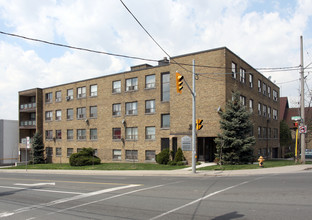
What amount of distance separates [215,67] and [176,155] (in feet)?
28.6

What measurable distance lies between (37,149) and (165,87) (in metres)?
23.6

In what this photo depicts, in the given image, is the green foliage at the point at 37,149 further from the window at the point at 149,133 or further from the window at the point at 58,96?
the window at the point at 149,133

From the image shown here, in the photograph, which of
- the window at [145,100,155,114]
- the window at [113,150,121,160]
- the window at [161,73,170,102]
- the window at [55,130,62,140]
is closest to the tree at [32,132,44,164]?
the window at [55,130,62,140]

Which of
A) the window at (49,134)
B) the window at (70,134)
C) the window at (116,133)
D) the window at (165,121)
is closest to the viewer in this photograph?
the window at (165,121)

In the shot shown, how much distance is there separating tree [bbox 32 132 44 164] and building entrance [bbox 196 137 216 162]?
2565 cm

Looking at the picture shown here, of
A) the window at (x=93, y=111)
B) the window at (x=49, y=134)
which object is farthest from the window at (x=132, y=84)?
the window at (x=49, y=134)

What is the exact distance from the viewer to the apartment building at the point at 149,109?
25.7 m

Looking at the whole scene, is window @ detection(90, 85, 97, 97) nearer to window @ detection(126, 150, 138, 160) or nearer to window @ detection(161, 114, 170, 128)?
window @ detection(126, 150, 138, 160)

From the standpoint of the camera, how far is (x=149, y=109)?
31.0 m

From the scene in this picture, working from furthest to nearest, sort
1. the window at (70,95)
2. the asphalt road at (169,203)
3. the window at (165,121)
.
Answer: the window at (70,95) < the window at (165,121) < the asphalt road at (169,203)

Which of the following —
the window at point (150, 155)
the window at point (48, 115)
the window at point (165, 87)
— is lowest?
the window at point (150, 155)

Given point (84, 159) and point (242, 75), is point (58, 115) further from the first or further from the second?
point (242, 75)

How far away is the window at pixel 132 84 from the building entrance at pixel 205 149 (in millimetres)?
9897

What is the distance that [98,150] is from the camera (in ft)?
116
